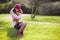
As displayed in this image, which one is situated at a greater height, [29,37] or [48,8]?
[48,8]

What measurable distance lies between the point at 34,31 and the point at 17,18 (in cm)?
26

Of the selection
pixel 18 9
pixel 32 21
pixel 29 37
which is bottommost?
pixel 29 37

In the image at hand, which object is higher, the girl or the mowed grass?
the girl

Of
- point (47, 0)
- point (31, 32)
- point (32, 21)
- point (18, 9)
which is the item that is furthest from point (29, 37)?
point (47, 0)

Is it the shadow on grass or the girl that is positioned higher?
the girl

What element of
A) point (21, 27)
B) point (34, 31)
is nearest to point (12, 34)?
point (21, 27)

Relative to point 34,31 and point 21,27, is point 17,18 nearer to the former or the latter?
point 21,27

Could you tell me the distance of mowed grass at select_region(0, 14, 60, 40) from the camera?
6.99ft

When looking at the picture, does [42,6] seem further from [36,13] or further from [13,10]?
[13,10]

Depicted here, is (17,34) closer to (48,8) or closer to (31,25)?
(31,25)

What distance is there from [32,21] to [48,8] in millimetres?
248

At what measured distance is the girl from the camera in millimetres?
2160

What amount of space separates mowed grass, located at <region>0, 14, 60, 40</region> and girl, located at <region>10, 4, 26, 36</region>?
0.14 ft

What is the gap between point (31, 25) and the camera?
2174 millimetres
